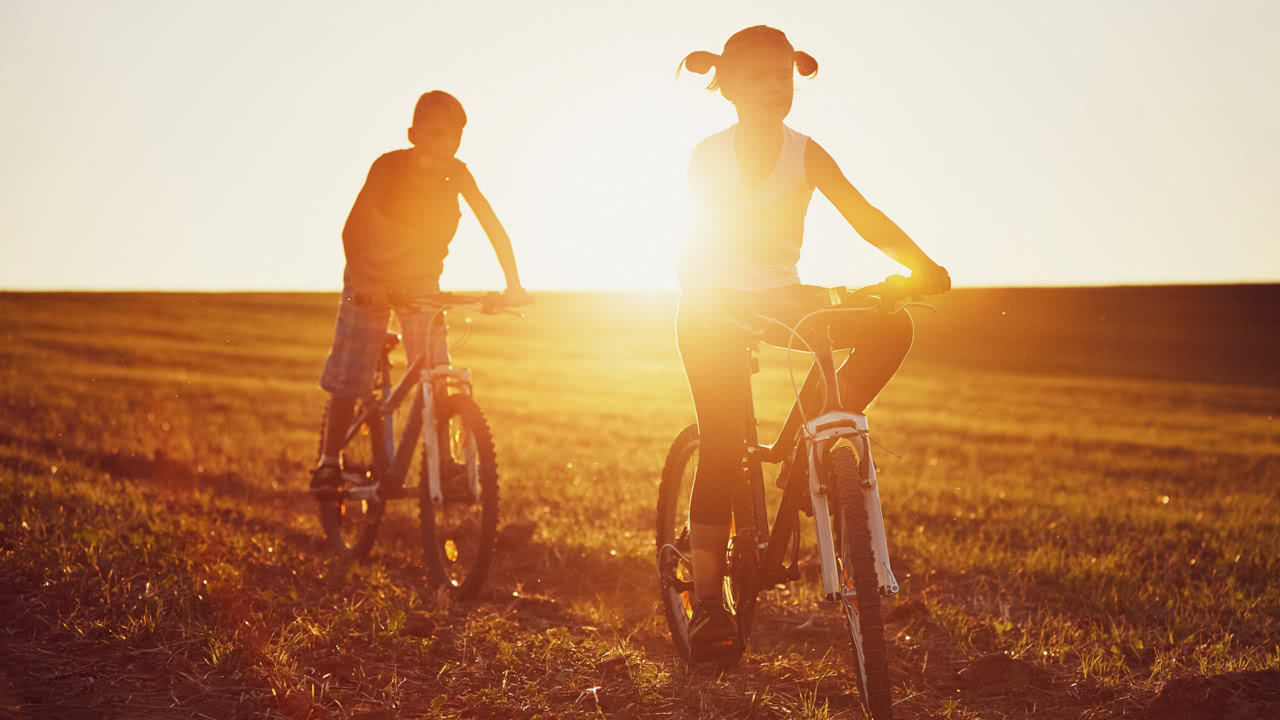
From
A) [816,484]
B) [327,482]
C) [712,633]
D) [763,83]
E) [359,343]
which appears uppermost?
[763,83]

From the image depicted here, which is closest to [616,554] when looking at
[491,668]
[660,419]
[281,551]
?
[281,551]

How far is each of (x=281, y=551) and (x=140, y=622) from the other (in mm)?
2301

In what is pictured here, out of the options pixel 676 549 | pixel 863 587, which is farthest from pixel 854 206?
pixel 676 549

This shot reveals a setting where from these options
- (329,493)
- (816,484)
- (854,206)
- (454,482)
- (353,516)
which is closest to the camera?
(816,484)

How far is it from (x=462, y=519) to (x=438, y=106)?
240 centimetres

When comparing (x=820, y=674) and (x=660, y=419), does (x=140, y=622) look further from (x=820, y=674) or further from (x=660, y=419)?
(x=660, y=419)

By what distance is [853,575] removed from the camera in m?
3.38

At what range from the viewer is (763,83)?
3.85 m

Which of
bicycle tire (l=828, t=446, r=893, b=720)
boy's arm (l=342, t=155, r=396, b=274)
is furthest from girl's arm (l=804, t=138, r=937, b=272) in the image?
boy's arm (l=342, t=155, r=396, b=274)

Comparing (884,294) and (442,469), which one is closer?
(884,294)

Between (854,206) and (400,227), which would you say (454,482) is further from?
(854,206)

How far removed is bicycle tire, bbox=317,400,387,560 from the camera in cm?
664

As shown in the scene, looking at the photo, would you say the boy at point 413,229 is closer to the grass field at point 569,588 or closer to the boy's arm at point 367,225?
the boy's arm at point 367,225

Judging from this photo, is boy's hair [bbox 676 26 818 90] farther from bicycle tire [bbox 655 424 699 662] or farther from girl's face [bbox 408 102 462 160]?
girl's face [bbox 408 102 462 160]
